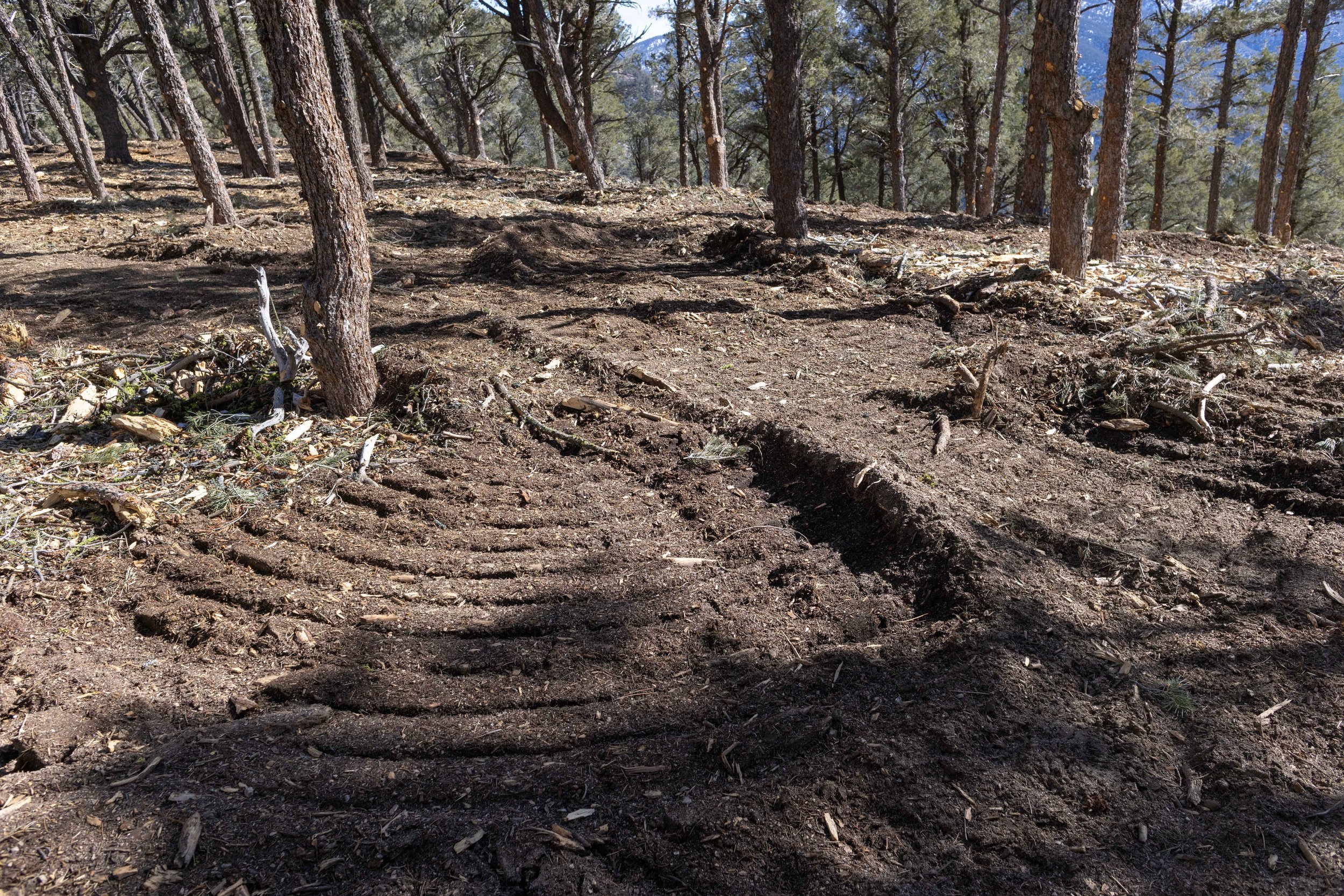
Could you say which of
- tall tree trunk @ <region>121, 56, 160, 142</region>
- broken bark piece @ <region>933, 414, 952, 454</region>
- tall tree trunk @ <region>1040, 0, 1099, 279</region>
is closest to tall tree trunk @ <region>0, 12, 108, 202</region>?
broken bark piece @ <region>933, 414, 952, 454</region>

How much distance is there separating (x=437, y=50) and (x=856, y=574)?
70.8 ft

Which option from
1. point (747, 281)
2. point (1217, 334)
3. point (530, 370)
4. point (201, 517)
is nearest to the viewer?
point (201, 517)

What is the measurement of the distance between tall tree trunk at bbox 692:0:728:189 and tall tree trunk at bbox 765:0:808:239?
5.44 metres

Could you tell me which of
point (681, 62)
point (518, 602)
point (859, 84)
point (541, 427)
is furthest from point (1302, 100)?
point (518, 602)

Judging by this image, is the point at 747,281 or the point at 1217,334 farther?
the point at 747,281

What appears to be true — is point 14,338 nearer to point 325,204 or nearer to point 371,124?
point 325,204

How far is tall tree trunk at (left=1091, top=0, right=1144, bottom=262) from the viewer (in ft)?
21.5

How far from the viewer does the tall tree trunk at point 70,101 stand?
10.8 metres

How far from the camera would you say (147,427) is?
4344 millimetres

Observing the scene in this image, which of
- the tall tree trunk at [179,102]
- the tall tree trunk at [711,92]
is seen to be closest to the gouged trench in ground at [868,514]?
the tall tree trunk at [179,102]

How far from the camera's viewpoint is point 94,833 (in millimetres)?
2025

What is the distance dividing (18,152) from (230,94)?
3051 millimetres

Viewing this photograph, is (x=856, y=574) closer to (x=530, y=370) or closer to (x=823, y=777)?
(x=823, y=777)

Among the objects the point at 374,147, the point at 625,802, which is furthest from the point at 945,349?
the point at 374,147
